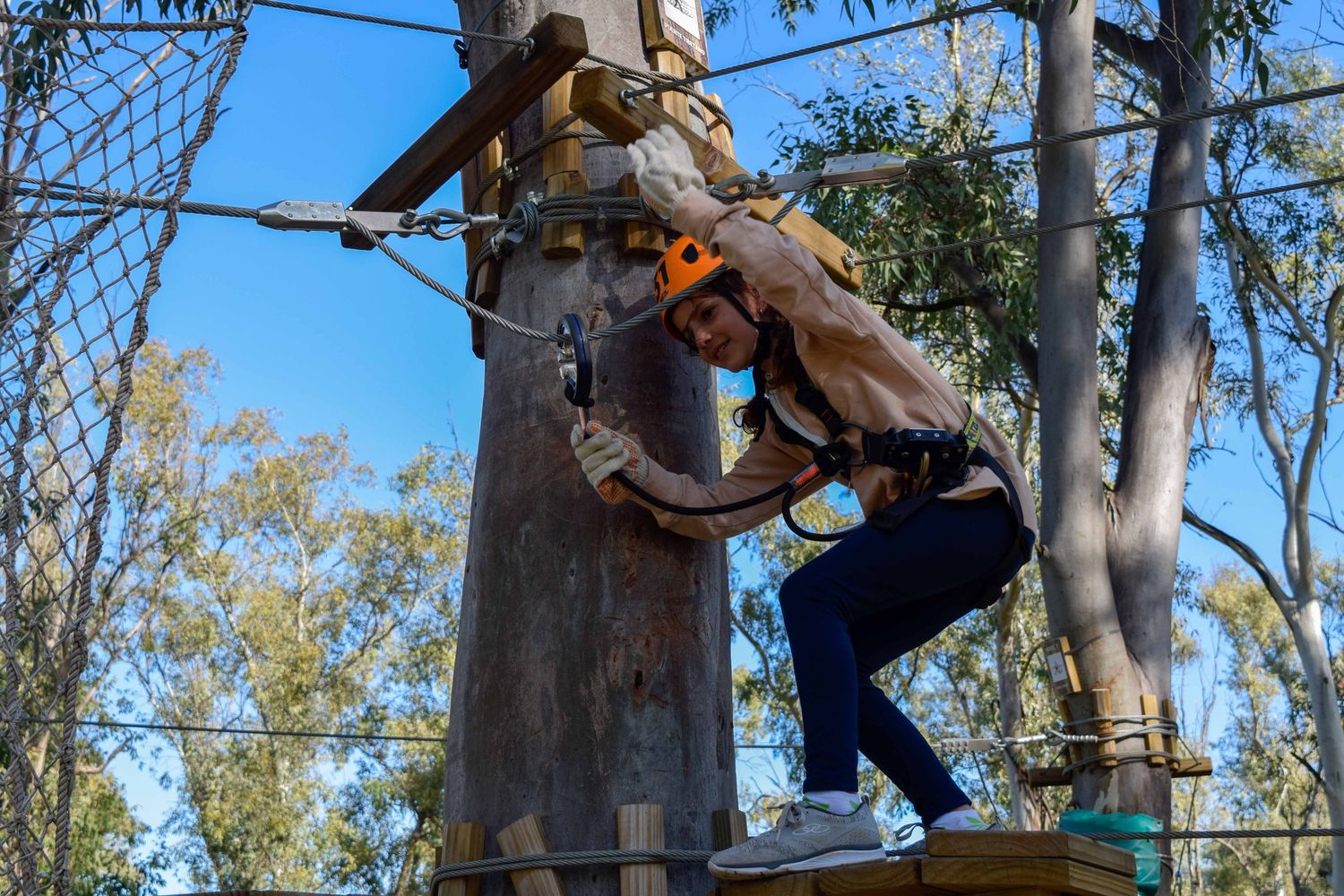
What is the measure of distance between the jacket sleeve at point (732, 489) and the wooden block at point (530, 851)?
658 millimetres

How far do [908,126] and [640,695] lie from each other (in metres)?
8.65

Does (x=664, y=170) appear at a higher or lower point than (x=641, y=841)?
higher

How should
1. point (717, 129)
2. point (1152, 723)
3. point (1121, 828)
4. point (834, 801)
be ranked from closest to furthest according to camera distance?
1. point (834, 801)
2. point (1121, 828)
3. point (717, 129)
4. point (1152, 723)

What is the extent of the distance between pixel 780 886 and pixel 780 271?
3.70 ft

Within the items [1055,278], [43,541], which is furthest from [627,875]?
[43,541]

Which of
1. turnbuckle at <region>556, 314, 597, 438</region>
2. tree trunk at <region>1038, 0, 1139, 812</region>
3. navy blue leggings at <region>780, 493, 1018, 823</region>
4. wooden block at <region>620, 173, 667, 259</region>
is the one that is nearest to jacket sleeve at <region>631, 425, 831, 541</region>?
turnbuckle at <region>556, 314, 597, 438</region>

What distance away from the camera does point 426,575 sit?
2261 centimetres

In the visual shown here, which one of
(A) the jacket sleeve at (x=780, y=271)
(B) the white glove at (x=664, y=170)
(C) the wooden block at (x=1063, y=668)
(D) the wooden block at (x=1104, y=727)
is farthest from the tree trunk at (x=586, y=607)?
(C) the wooden block at (x=1063, y=668)

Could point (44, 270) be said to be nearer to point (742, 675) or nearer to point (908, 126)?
point (908, 126)

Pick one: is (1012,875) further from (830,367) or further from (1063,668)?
(1063,668)

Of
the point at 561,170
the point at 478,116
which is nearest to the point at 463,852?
the point at 561,170

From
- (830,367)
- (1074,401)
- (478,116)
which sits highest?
(1074,401)

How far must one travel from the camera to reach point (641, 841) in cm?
251

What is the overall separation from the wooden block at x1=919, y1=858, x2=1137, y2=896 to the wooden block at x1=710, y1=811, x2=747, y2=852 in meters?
0.68
